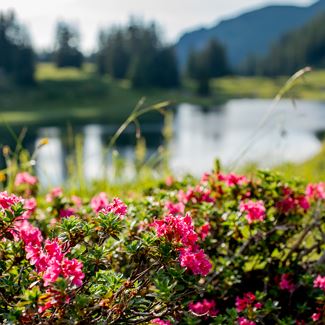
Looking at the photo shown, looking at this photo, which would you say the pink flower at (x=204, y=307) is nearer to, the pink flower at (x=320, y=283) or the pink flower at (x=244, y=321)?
the pink flower at (x=244, y=321)

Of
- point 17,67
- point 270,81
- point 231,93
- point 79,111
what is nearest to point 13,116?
point 79,111

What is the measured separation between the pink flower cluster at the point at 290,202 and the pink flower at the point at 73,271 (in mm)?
1848

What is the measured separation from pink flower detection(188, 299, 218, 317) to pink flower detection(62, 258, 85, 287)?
3.84ft

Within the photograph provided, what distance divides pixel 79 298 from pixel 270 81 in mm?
133142

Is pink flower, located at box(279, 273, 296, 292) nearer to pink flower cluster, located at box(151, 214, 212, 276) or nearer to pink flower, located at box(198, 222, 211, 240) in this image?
pink flower, located at box(198, 222, 211, 240)

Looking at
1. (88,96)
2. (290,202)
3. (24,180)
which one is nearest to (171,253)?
(290,202)

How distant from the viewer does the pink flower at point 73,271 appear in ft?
5.48

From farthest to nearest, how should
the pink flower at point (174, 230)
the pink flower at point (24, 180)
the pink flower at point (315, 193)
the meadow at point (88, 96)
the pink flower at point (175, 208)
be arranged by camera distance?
1. the meadow at point (88, 96)
2. the pink flower at point (24, 180)
3. the pink flower at point (315, 193)
4. the pink flower at point (175, 208)
5. the pink flower at point (174, 230)

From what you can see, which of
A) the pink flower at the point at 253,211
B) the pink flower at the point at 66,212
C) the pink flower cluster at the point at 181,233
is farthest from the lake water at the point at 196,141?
the pink flower cluster at the point at 181,233

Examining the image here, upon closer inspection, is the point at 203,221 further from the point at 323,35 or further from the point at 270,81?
the point at 323,35

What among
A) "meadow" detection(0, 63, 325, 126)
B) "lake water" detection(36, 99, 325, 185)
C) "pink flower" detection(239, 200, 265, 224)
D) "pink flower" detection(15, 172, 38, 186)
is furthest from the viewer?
"meadow" detection(0, 63, 325, 126)

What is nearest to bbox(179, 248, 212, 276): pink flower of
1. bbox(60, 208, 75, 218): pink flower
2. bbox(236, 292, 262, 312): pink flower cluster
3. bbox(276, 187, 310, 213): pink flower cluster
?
bbox(236, 292, 262, 312): pink flower cluster

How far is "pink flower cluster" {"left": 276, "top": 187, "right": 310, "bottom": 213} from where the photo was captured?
3268 mm

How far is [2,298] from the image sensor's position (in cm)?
188
